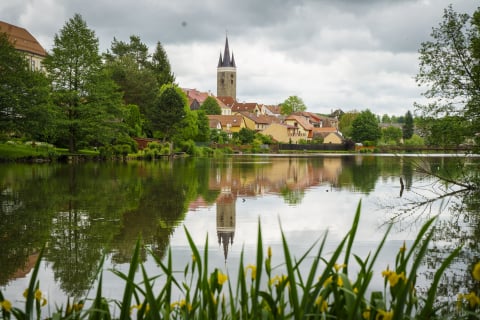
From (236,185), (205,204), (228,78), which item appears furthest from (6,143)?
(228,78)

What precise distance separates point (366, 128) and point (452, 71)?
314 feet

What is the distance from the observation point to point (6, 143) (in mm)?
44156

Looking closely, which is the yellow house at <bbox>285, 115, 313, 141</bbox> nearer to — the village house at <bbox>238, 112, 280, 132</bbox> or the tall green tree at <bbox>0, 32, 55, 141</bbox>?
the village house at <bbox>238, 112, 280, 132</bbox>

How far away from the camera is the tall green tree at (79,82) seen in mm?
44938

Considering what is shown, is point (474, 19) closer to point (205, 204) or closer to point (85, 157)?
point (205, 204)

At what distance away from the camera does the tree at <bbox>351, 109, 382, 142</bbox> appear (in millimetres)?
108688

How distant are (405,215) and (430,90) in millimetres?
3382

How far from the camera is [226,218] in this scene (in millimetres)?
13758

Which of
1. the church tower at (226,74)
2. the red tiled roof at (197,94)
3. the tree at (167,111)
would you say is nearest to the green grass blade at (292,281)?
the tree at (167,111)

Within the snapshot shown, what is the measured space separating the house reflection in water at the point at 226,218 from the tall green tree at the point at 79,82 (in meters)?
27.1

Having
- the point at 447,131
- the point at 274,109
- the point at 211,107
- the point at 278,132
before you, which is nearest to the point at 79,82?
the point at 447,131

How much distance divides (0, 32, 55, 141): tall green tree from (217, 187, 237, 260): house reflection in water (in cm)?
2186

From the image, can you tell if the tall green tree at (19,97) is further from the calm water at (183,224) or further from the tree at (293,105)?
the tree at (293,105)

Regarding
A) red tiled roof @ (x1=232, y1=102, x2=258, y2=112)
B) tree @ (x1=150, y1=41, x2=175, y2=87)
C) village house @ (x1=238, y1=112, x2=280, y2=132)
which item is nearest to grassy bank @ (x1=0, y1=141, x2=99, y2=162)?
tree @ (x1=150, y1=41, x2=175, y2=87)
